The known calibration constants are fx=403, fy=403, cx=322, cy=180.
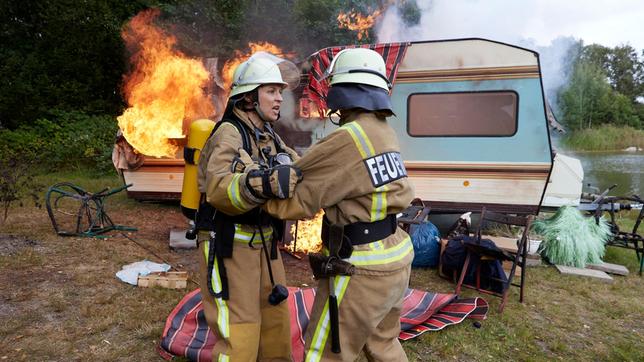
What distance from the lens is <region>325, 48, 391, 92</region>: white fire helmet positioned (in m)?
2.26

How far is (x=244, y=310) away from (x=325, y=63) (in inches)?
207

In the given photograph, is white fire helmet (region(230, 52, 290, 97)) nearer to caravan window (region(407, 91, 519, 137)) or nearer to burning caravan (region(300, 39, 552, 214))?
burning caravan (region(300, 39, 552, 214))

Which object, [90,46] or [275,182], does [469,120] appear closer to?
[275,182]

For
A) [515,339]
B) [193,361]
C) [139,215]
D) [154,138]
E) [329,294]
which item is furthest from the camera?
[139,215]

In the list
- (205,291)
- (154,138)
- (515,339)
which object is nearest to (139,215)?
(154,138)

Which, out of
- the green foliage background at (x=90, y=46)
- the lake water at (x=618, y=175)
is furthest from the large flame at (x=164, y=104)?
the lake water at (x=618, y=175)

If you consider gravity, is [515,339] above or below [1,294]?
above

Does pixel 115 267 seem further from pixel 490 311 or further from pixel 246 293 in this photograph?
pixel 490 311

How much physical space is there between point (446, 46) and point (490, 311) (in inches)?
171

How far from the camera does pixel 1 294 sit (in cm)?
457

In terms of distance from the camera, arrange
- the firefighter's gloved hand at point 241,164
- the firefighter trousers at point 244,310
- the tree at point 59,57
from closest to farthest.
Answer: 1. the firefighter's gloved hand at point 241,164
2. the firefighter trousers at point 244,310
3. the tree at point 59,57

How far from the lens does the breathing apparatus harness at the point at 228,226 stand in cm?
262

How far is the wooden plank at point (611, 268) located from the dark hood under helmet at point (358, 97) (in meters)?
6.13

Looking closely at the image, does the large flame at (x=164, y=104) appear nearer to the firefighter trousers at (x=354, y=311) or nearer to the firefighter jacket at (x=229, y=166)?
the firefighter jacket at (x=229, y=166)
